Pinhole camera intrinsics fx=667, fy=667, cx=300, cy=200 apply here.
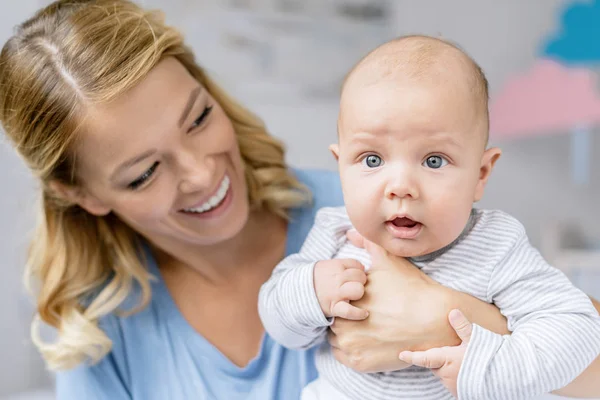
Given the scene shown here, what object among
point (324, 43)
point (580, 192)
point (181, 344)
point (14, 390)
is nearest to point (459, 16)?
point (324, 43)

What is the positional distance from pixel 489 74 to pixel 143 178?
213 cm

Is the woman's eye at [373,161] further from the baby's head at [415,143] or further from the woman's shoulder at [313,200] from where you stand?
the woman's shoulder at [313,200]

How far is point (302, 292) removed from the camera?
1116mm

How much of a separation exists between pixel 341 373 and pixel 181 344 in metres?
0.48

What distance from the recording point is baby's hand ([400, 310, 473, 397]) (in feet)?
3.23

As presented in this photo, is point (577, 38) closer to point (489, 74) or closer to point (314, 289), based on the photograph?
point (489, 74)

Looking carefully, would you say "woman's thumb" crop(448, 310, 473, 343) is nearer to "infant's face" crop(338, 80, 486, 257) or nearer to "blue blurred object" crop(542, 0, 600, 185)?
"infant's face" crop(338, 80, 486, 257)

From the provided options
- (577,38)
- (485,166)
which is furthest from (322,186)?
(577,38)

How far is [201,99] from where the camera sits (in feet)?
4.46

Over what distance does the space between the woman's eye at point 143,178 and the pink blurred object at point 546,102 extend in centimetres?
204

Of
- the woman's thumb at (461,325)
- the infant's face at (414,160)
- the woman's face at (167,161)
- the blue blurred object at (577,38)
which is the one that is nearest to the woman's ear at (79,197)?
the woman's face at (167,161)

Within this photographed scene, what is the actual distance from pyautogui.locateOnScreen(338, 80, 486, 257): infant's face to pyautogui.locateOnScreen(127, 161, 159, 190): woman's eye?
0.48 metres

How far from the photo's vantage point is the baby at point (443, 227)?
3.15 ft

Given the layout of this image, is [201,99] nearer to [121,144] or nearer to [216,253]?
[121,144]
